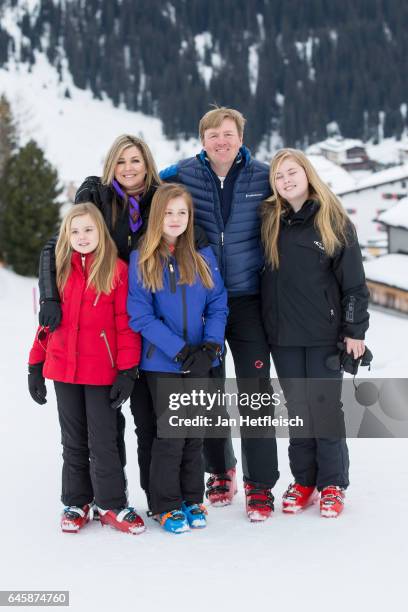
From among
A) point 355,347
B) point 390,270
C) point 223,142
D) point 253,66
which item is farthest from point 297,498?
point 253,66

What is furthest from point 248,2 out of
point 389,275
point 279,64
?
point 389,275

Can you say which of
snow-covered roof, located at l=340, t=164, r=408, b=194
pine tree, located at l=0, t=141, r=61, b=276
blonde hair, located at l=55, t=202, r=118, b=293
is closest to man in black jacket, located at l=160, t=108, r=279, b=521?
blonde hair, located at l=55, t=202, r=118, b=293

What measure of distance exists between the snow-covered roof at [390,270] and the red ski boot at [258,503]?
21.9 metres

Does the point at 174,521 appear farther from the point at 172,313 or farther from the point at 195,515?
the point at 172,313

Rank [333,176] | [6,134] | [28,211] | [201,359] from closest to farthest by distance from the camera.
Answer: [201,359] < [28,211] < [6,134] < [333,176]

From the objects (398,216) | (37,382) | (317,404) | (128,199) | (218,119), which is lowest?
(317,404)

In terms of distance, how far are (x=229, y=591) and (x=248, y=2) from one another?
148 metres

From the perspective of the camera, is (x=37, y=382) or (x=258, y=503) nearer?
(x=37, y=382)

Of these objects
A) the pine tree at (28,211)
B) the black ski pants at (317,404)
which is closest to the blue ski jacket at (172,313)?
the black ski pants at (317,404)

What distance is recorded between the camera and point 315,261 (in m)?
3.83

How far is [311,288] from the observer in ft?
12.6

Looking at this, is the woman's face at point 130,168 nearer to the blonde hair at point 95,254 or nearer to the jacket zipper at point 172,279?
the blonde hair at point 95,254

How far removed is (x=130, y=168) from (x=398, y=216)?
2679 centimetres

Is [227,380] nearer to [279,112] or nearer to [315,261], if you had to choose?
[315,261]
